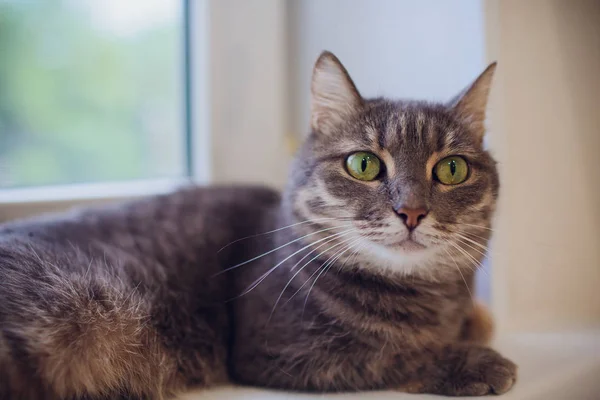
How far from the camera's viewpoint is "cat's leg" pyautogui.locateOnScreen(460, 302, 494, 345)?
1.19 meters

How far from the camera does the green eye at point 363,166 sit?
102cm

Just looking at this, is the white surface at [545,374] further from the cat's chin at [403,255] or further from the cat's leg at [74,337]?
the cat's chin at [403,255]

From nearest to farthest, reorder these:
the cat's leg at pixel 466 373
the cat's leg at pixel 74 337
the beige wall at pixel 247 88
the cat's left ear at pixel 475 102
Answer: the cat's leg at pixel 74 337 → the cat's leg at pixel 466 373 → the cat's left ear at pixel 475 102 → the beige wall at pixel 247 88

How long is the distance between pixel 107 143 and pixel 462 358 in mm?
1121

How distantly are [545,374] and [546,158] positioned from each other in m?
0.52

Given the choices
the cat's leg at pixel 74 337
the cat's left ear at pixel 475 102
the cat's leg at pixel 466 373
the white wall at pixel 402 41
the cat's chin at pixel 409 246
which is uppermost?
the white wall at pixel 402 41

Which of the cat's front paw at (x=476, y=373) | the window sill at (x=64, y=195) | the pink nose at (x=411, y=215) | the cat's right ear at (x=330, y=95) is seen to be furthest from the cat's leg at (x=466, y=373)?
the window sill at (x=64, y=195)

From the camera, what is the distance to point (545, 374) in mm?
1020

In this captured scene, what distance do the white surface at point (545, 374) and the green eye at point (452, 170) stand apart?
1.25ft

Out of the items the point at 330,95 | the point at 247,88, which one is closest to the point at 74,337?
the point at 330,95

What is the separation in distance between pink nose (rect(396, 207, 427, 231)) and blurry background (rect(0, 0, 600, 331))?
43 centimetres

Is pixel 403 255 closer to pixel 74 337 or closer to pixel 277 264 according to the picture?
pixel 277 264

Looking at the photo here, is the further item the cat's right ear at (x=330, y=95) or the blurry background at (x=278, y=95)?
the blurry background at (x=278, y=95)

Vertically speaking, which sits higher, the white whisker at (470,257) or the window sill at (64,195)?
the window sill at (64,195)
